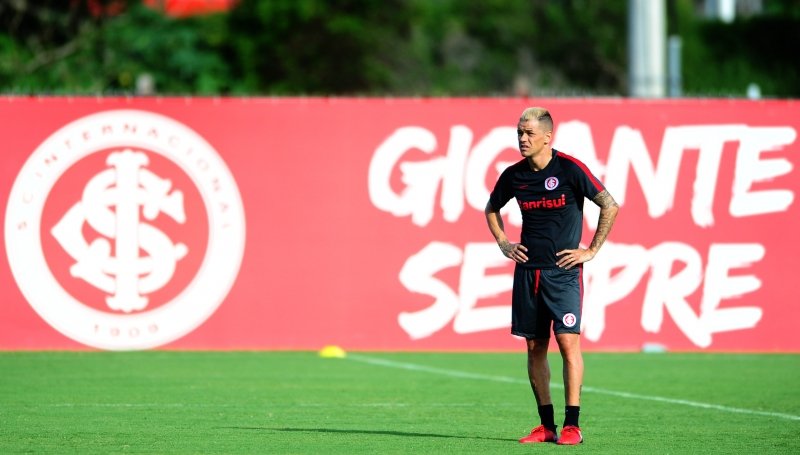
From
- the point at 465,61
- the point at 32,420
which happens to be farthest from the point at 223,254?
the point at 465,61

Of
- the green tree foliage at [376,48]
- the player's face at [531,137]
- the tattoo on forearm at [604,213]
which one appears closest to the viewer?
the player's face at [531,137]

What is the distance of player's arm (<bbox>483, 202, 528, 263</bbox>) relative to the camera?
409 inches

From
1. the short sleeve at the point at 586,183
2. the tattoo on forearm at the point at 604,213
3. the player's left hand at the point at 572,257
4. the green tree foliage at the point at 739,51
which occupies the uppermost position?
the green tree foliage at the point at 739,51

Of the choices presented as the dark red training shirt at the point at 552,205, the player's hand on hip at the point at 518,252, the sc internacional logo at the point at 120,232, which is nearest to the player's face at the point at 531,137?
the dark red training shirt at the point at 552,205

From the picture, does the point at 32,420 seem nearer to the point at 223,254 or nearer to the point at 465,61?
the point at 223,254

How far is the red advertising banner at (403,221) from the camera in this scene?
1669 cm

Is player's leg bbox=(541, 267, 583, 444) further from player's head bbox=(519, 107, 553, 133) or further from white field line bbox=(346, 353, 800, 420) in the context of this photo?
white field line bbox=(346, 353, 800, 420)

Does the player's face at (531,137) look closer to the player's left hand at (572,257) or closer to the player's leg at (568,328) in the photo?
the player's left hand at (572,257)

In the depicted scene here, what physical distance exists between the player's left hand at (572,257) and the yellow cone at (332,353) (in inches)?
260

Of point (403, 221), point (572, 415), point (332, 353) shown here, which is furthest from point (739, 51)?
point (572, 415)

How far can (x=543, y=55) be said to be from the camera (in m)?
77.2

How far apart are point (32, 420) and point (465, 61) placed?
74168 mm

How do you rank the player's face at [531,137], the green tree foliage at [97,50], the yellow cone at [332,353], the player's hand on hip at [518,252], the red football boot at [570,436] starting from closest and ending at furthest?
the red football boot at [570,436]
the player's face at [531,137]
the player's hand on hip at [518,252]
the yellow cone at [332,353]
the green tree foliage at [97,50]

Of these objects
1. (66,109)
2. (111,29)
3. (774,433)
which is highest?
(111,29)
